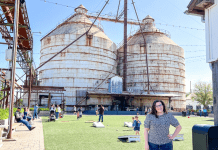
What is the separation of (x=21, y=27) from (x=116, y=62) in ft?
109

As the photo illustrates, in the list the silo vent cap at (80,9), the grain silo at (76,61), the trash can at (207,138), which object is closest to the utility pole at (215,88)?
the trash can at (207,138)

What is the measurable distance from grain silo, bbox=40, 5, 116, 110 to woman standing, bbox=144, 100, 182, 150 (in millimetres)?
38283

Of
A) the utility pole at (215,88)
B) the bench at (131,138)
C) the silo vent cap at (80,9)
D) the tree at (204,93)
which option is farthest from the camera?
the tree at (204,93)

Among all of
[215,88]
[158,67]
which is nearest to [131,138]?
[215,88]

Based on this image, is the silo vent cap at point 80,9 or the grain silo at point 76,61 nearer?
the grain silo at point 76,61

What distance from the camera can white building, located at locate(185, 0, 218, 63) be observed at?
30.7 ft

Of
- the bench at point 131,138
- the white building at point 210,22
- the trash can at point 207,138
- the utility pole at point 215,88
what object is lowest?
the bench at point 131,138

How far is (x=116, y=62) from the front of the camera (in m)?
49.5

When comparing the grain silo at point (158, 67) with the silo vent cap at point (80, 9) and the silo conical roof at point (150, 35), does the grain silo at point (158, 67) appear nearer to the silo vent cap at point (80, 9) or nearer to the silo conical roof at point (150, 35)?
the silo conical roof at point (150, 35)

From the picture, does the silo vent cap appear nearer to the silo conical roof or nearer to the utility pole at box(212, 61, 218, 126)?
the silo conical roof

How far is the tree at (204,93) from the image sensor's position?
58.0m

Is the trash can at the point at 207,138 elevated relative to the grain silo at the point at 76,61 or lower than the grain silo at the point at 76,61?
lower

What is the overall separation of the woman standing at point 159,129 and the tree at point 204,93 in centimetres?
5935

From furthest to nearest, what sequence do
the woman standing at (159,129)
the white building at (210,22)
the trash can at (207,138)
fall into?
1. the white building at (210,22)
2. the trash can at (207,138)
3. the woman standing at (159,129)
